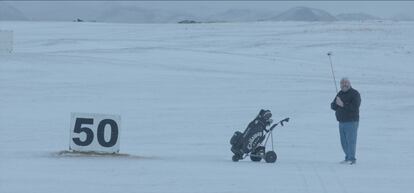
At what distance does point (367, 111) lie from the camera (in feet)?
74.8

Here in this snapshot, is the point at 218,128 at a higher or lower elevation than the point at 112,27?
lower

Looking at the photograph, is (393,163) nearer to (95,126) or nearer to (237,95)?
(95,126)

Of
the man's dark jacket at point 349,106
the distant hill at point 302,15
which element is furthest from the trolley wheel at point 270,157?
the distant hill at point 302,15

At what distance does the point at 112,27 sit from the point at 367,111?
33.1m

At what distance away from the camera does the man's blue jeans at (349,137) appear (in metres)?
14.2

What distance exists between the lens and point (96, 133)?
14320 millimetres

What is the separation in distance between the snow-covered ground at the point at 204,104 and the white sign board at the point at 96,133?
0.31 meters

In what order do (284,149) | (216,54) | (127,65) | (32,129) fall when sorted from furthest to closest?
(216,54)
(127,65)
(32,129)
(284,149)

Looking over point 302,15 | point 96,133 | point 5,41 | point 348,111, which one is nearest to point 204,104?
point 96,133

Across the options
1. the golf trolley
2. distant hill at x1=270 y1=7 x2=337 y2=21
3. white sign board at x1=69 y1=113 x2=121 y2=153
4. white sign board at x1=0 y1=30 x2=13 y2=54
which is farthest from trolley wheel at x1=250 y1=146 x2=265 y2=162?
distant hill at x1=270 y1=7 x2=337 y2=21

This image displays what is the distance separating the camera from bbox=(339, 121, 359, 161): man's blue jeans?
1420cm

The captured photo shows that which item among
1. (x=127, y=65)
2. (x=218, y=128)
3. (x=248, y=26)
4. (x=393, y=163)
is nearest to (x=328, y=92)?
(x=218, y=128)

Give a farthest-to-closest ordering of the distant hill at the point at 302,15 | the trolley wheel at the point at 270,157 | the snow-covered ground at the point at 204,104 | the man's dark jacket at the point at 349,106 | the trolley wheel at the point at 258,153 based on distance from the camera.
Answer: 1. the distant hill at the point at 302,15
2. the man's dark jacket at the point at 349,106
3. the trolley wheel at the point at 258,153
4. the trolley wheel at the point at 270,157
5. the snow-covered ground at the point at 204,104

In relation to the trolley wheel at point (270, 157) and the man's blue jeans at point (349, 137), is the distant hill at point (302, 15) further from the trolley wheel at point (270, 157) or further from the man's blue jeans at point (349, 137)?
the trolley wheel at point (270, 157)
